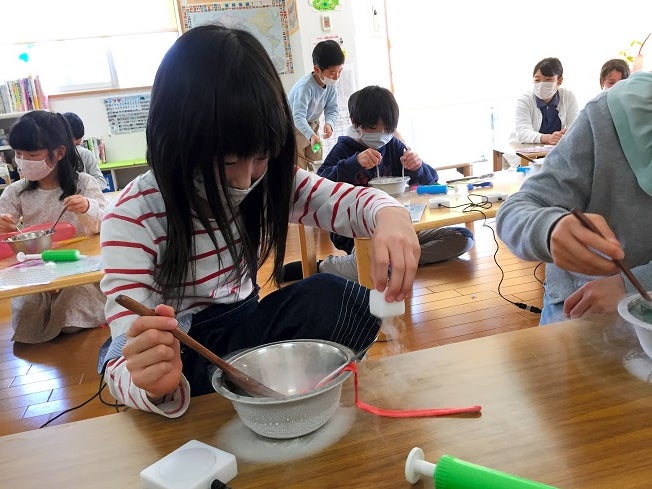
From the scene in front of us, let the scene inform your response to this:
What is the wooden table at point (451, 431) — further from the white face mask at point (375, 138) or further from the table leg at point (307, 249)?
the table leg at point (307, 249)

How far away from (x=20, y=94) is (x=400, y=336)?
13.5 feet

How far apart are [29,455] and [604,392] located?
2.21 feet

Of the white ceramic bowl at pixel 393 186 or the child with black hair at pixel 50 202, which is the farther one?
the white ceramic bowl at pixel 393 186

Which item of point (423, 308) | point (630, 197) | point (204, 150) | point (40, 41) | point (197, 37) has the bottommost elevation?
point (423, 308)

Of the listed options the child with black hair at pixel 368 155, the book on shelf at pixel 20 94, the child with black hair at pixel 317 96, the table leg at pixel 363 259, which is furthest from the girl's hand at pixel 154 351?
the book on shelf at pixel 20 94

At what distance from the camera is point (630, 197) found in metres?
0.98

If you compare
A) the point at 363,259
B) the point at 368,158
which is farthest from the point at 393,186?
the point at 363,259

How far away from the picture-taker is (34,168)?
7.57ft

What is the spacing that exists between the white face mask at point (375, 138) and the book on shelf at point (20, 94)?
11.0 feet

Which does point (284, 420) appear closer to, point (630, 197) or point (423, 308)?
point (630, 197)

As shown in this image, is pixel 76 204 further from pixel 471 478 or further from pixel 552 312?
pixel 471 478

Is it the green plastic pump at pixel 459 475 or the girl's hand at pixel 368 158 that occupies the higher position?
the girl's hand at pixel 368 158

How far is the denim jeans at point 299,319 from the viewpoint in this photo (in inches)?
38.5

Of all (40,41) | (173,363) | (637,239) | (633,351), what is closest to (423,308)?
(637,239)
